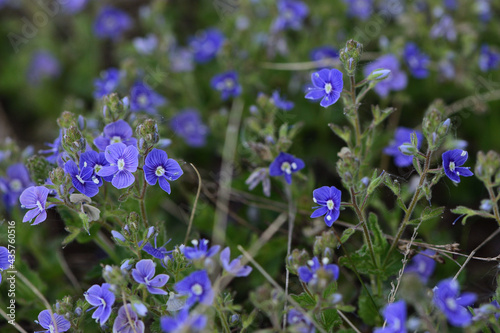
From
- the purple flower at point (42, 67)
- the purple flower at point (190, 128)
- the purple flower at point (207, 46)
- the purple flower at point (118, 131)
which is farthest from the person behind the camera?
the purple flower at point (42, 67)

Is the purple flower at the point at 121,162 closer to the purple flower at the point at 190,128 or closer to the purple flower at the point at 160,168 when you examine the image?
the purple flower at the point at 160,168

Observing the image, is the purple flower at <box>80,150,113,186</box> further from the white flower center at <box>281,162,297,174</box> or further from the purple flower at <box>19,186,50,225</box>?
the white flower center at <box>281,162,297,174</box>

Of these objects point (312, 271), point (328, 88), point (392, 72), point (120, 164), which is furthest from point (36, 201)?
point (392, 72)

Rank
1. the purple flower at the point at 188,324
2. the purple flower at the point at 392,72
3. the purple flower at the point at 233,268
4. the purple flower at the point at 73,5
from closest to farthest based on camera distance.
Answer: the purple flower at the point at 188,324 → the purple flower at the point at 233,268 → the purple flower at the point at 392,72 → the purple flower at the point at 73,5

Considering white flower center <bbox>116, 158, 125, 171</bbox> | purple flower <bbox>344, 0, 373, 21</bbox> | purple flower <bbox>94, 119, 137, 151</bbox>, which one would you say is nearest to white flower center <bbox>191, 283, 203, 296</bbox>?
white flower center <bbox>116, 158, 125, 171</bbox>

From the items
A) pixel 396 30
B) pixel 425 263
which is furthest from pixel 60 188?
pixel 396 30

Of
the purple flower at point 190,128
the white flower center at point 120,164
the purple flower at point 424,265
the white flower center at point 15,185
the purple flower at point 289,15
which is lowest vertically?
the purple flower at point 424,265

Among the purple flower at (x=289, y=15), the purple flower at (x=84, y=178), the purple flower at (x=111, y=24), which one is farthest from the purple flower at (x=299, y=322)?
the purple flower at (x=111, y=24)
